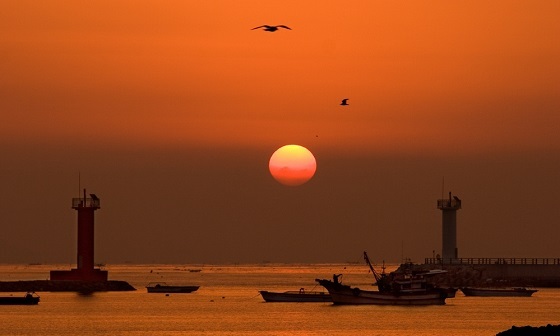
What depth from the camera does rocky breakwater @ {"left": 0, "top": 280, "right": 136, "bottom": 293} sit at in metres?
138

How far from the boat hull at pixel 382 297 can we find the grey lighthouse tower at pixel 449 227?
28.7 m

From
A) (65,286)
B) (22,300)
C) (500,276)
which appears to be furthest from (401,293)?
(500,276)

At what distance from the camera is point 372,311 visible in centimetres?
12606

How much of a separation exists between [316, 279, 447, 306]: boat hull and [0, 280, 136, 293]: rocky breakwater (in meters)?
24.1

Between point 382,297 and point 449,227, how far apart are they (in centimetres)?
3450

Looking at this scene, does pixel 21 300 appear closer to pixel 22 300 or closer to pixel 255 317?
pixel 22 300

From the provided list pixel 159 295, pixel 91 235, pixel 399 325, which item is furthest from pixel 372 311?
pixel 159 295

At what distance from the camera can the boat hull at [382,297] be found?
420 feet

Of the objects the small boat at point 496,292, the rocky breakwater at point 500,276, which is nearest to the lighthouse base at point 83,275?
the rocky breakwater at point 500,276

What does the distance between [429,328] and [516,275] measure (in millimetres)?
66921

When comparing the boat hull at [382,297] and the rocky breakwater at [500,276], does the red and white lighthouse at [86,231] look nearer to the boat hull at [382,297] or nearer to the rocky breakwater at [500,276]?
the boat hull at [382,297]

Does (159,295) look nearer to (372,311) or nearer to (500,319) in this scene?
(372,311)

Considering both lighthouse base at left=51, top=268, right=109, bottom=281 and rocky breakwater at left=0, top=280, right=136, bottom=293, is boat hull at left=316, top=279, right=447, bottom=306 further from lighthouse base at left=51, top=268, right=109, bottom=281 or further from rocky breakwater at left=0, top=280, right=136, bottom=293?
rocky breakwater at left=0, top=280, right=136, bottom=293

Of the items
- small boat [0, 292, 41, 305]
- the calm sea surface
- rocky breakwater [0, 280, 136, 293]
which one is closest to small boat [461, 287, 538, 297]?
the calm sea surface
